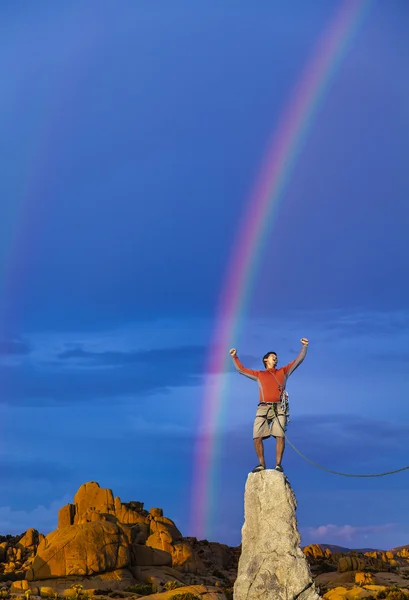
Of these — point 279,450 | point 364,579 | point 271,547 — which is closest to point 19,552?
point 364,579

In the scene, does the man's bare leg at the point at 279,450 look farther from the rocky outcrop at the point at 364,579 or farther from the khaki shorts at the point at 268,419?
the rocky outcrop at the point at 364,579

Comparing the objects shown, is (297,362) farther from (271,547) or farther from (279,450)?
(271,547)

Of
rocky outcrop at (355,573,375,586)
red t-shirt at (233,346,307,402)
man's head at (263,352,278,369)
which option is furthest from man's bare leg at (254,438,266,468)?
rocky outcrop at (355,573,375,586)

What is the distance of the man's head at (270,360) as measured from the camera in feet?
78.3

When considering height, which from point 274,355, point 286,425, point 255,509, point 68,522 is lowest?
point 255,509

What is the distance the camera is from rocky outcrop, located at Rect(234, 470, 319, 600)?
74.5 ft

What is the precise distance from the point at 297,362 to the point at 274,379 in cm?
81

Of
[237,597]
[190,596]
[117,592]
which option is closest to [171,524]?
[117,592]

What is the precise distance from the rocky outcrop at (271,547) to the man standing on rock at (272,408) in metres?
0.55

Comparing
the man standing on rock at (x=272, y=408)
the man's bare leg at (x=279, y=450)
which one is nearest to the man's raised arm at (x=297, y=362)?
the man standing on rock at (x=272, y=408)

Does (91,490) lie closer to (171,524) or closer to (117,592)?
(171,524)

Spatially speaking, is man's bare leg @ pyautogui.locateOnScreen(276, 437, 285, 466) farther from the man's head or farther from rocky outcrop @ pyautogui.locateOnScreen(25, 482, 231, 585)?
rocky outcrop @ pyautogui.locateOnScreen(25, 482, 231, 585)

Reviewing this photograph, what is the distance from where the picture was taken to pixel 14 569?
7831cm

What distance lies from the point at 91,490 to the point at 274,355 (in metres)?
69.1
